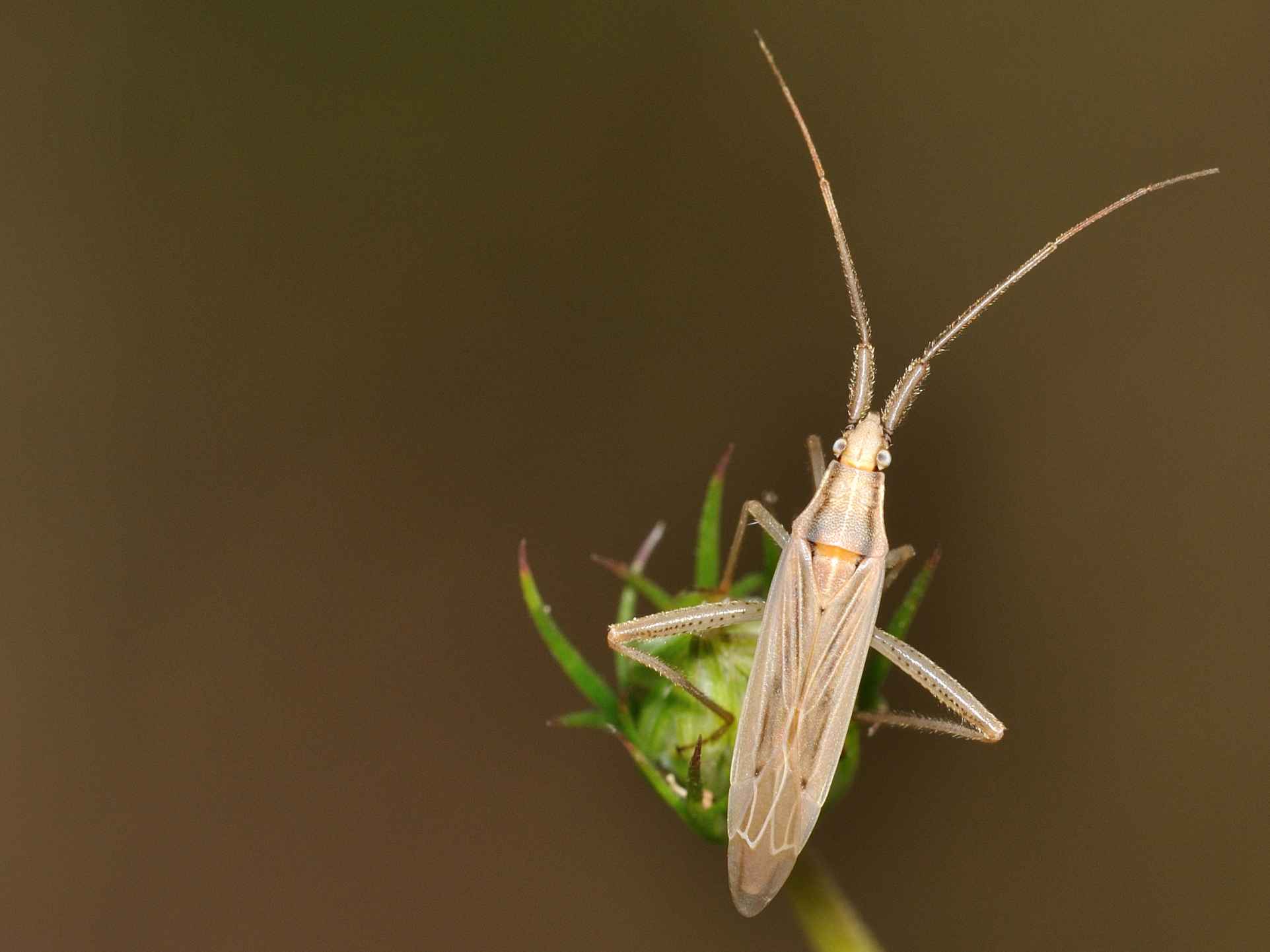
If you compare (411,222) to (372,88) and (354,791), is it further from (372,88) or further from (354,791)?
(354,791)

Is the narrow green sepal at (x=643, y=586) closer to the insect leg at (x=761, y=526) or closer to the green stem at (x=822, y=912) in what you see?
the insect leg at (x=761, y=526)

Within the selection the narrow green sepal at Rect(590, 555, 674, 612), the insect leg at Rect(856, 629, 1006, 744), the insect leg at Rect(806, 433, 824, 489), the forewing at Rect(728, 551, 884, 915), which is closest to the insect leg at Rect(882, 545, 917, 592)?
the forewing at Rect(728, 551, 884, 915)

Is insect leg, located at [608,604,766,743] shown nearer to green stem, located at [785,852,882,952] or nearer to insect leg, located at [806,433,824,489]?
green stem, located at [785,852,882,952]

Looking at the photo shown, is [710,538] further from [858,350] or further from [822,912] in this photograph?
[822,912]

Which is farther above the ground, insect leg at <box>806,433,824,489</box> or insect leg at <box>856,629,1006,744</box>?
insect leg at <box>806,433,824,489</box>

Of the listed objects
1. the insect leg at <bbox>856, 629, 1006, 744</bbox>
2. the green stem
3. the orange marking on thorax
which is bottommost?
the green stem

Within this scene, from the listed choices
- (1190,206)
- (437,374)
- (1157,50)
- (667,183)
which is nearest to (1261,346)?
(1190,206)
